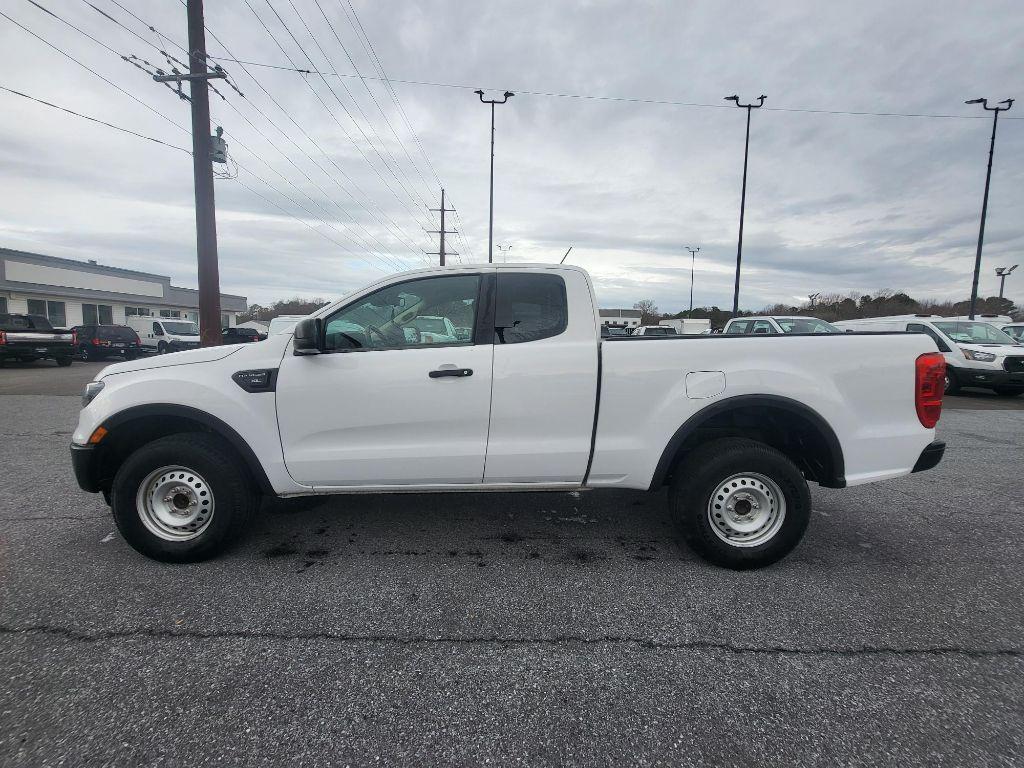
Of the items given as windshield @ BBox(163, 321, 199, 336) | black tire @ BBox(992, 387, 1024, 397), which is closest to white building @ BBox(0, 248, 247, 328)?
windshield @ BBox(163, 321, 199, 336)

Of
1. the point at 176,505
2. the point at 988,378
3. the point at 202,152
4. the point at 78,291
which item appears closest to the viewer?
the point at 176,505

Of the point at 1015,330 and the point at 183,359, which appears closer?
the point at 183,359

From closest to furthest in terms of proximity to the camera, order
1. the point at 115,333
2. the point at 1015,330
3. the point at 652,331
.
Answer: the point at 1015,330
the point at 652,331
the point at 115,333

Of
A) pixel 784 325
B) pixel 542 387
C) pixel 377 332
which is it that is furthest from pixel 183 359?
pixel 784 325

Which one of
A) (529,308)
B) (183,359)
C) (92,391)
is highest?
(529,308)

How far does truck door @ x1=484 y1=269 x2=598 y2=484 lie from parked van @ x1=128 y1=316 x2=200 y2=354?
2452cm

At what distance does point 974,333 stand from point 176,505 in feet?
50.1

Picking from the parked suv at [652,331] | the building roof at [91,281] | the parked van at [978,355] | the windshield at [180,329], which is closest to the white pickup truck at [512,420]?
the parked suv at [652,331]

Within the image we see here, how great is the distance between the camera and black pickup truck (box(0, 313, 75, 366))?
16578 millimetres

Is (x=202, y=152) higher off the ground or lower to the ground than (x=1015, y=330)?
higher

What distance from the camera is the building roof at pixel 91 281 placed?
32531 mm

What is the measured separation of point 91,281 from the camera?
39281 mm

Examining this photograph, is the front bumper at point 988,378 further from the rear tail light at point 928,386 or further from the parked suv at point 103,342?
the parked suv at point 103,342

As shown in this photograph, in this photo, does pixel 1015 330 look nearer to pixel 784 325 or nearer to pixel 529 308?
pixel 784 325
